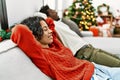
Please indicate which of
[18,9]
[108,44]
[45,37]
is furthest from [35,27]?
[108,44]

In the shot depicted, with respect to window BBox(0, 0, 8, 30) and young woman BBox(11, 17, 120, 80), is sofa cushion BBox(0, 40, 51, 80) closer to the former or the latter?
young woman BBox(11, 17, 120, 80)

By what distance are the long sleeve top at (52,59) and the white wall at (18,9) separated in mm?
581

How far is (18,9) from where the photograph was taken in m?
2.28

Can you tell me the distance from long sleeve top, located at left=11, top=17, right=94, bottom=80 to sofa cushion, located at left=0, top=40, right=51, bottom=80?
0.16 ft

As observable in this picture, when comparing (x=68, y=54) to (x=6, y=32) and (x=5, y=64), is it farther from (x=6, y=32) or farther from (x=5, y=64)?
Result: (x=5, y=64)

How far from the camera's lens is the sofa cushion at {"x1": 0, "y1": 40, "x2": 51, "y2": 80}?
1211mm

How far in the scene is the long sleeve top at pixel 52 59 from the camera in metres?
1.34

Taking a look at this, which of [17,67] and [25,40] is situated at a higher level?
[25,40]

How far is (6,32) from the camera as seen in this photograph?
181 cm

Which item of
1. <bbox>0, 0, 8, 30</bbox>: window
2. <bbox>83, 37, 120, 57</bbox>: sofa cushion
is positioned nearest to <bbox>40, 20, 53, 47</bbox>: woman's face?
<bbox>0, 0, 8, 30</bbox>: window

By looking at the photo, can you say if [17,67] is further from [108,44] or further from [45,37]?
[108,44]

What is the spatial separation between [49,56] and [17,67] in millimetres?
327

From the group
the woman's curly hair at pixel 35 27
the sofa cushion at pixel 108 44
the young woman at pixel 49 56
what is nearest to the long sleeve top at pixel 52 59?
the young woman at pixel 49 56

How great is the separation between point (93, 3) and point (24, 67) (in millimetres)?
4092
